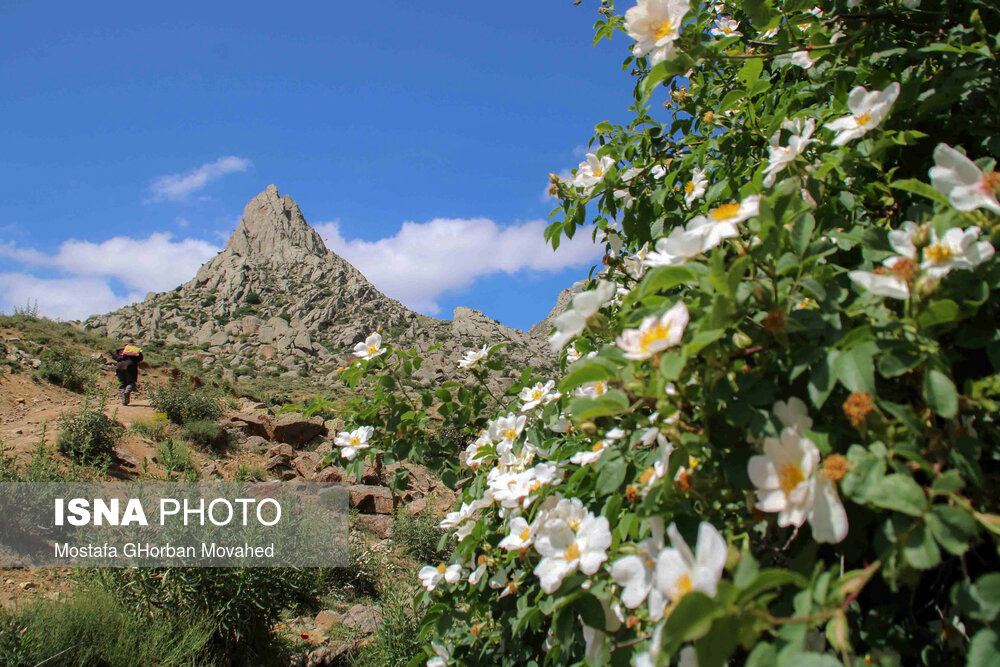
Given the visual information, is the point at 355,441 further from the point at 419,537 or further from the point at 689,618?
the point at 419,537

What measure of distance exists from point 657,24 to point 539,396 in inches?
44.2

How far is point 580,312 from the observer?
111 cm

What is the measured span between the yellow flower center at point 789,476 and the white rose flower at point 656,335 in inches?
8.8

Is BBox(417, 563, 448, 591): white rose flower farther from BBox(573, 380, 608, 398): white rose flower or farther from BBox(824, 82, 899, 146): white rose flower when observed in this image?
BBox(824, 82, 899, 146): white rose flower

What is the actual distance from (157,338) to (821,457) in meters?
41.4

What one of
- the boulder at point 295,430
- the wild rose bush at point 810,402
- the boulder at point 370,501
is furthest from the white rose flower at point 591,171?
the boulder at point 295,430

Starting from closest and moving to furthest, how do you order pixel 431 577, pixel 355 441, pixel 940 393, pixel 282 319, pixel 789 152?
pixel 940 393
pixel 789 152
pixel 431 577
pixel 355 441
pixel 282 319

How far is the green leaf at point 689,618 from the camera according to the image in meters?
0.59

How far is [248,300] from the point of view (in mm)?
43812

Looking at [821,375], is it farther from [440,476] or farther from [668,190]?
[440,476]

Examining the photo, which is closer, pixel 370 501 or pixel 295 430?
pixel 370 501

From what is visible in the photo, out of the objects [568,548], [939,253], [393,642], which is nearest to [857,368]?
[939,253]

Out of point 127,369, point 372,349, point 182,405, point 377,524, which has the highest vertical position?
point 127,369

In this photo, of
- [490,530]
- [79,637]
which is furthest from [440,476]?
[79,637]
